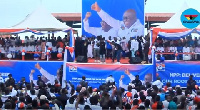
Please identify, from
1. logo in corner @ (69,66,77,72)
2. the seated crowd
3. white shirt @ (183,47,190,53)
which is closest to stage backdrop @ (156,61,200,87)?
white shirt @ (183,47,190,53)

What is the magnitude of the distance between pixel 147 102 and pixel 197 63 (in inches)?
383

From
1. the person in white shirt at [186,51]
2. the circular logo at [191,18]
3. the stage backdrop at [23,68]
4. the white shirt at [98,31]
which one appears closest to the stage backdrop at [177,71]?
the person in white shirt at [186,51]

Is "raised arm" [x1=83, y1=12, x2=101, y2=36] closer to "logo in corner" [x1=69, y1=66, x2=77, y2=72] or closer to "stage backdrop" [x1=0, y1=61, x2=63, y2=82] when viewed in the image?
"stage backdrop" [x1=0, y1=61, x2=63, y2=82]

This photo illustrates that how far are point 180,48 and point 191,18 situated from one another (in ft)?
5.41

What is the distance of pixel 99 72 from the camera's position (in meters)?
18.4

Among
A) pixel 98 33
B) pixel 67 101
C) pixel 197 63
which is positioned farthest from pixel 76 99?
pixel 98 33

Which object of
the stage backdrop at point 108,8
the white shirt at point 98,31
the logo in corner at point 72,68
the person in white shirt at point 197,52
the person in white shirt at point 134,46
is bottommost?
the logo in corner at point 72,68

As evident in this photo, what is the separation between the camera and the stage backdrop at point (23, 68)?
755 inches

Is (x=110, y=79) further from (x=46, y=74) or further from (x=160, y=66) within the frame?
(x=46, y=74)

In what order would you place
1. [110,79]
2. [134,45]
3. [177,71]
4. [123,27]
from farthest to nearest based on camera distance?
[123,27]
[134,45]
[177,71]
[110,79]

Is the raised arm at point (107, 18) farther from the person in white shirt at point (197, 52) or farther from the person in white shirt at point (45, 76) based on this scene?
the person in white shirt at point (45, 76)

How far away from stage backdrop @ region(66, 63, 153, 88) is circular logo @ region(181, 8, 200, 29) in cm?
388

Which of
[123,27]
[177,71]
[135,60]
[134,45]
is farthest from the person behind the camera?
[123,27]

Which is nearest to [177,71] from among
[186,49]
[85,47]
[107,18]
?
[186,49]
